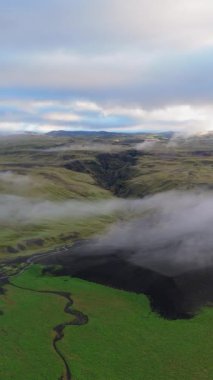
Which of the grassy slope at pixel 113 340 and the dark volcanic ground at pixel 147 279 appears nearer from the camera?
the grassy slope at pixel 113 340

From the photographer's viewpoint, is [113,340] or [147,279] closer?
[113,340]

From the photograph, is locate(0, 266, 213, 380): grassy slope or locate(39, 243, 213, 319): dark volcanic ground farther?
locate(39, 243, 213, 319): dark volcanic ground

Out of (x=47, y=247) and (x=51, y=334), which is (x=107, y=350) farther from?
(x=47, y=247)

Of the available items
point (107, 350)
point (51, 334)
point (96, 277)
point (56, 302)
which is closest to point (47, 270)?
point (96, 277)

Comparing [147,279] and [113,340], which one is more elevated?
[147,279]
